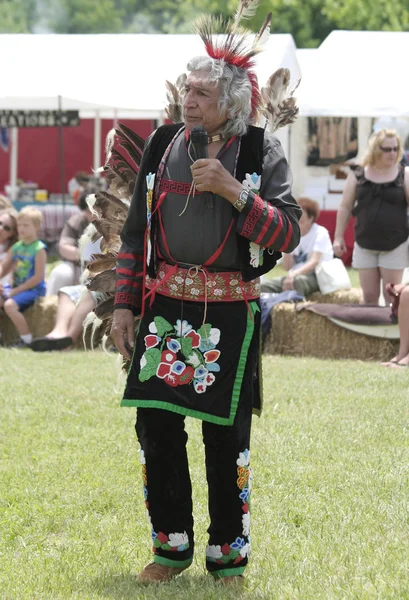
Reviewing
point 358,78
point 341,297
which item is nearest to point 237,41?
point 341,297

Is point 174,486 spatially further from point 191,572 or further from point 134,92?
point 134,92

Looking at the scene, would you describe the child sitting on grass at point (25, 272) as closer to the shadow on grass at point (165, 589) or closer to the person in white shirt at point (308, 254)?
the person in white shirt at point (308, 254)

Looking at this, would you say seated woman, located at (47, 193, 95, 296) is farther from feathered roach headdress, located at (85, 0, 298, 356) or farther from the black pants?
the black pants

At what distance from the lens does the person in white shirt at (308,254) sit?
9.60 metres

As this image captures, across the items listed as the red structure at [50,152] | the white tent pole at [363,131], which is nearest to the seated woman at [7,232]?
the white tent pole at [363,131]

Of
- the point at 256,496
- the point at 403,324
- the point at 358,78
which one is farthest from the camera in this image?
the point at 358,78

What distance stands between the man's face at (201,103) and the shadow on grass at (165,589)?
5.04 feet

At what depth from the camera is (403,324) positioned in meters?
8.38

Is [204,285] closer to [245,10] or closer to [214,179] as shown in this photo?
[214,179]

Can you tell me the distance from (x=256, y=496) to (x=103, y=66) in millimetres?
10422

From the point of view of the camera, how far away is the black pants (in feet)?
11.8

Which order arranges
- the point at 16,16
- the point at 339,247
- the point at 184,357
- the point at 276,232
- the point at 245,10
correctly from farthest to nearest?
the point at 16,16 < the point at 339,247 < the point at 245,10 < the point at 184,357 < the point at 276,232

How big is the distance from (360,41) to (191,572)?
12.0m

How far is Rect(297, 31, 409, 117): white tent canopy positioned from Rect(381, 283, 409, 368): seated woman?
540 centimetres
